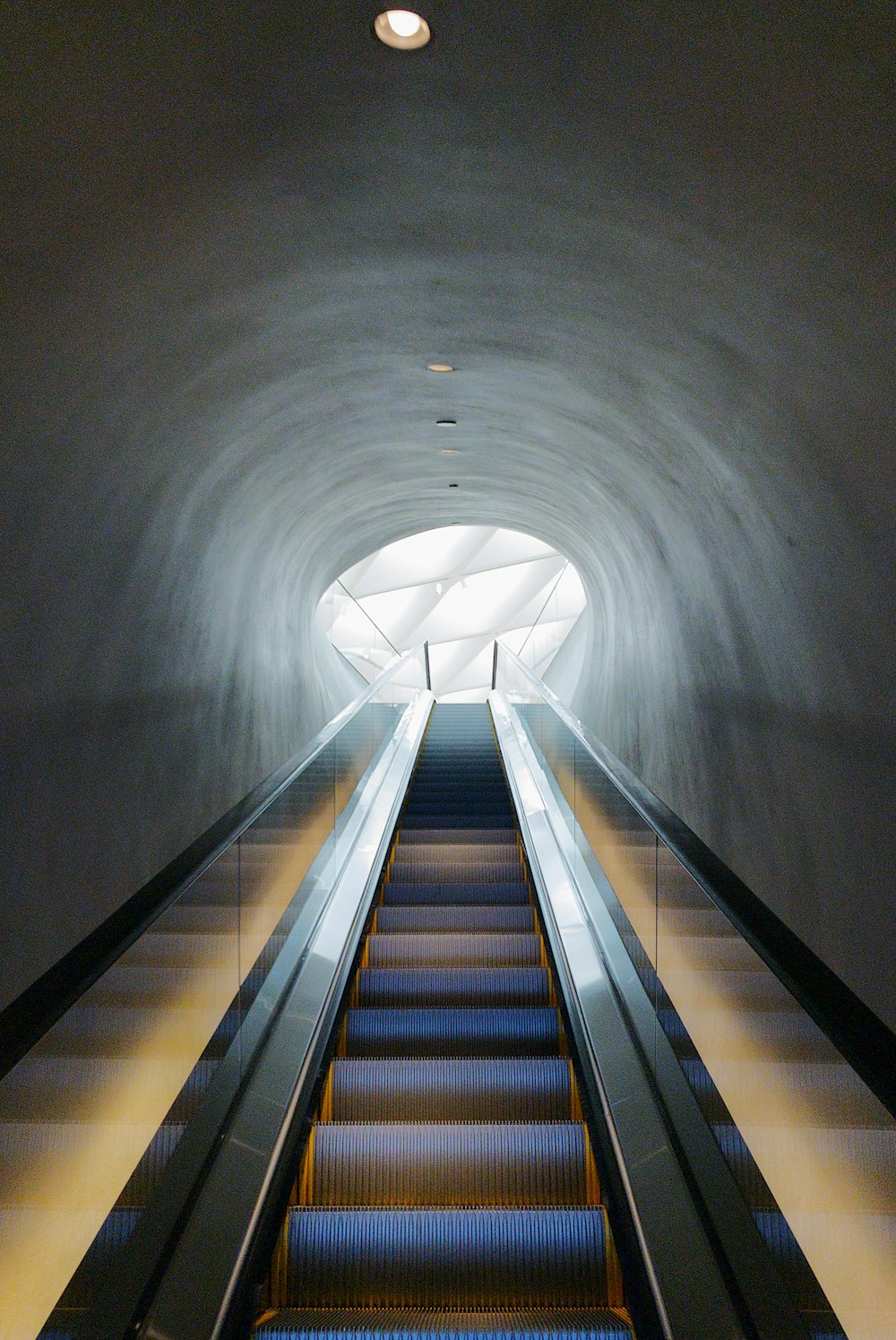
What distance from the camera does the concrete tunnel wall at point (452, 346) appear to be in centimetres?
243

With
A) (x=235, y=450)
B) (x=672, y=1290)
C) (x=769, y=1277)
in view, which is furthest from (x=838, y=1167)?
(x=235, y=450)

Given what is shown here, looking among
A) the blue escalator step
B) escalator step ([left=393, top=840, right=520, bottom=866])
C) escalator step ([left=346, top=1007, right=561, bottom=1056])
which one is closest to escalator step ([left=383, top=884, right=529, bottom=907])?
the blue escalator step

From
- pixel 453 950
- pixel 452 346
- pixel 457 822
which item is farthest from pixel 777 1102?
pixel 457 822

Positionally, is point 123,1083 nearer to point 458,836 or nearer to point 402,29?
point 402,29

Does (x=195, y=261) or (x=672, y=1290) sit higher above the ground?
(x=195, y=261)

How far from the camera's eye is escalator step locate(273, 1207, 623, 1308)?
3406 mm

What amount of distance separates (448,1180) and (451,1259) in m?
0.48

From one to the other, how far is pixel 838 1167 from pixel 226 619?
18.3 feet

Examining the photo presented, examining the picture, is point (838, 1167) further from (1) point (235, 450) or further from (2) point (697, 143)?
(1) point (235, 450)

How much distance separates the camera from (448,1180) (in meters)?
3.93

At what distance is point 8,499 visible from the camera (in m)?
3.36

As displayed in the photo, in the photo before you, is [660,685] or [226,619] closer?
[226,619]

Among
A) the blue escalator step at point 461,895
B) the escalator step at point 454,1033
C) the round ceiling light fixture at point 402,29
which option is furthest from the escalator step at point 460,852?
the round ceiling light fixture at point 402,29

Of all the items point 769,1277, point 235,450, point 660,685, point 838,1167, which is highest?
point 235,450
